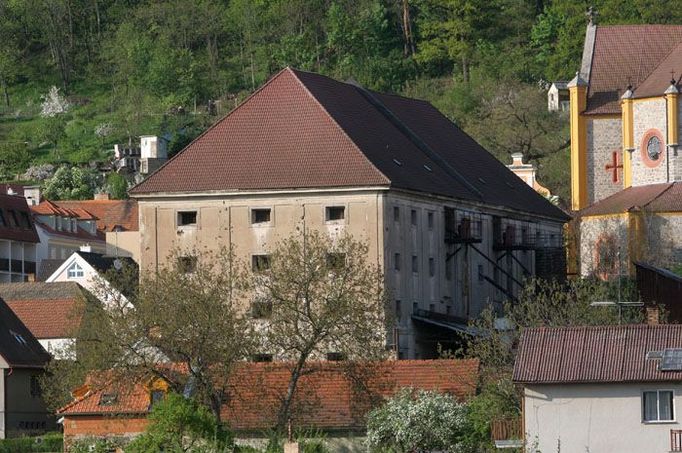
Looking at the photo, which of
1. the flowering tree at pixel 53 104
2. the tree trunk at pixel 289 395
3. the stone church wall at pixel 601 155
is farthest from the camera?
the flowering tree at pixel 53 104

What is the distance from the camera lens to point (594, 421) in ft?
220

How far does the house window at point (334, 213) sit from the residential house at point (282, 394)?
1290cm

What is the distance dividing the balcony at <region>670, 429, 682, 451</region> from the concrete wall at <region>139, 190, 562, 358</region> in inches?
907

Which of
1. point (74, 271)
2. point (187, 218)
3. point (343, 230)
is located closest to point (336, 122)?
point (343, 230)

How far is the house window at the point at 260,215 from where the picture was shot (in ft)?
303

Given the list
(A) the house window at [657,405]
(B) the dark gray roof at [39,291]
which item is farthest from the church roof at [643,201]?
(A) the house window at [657,405]

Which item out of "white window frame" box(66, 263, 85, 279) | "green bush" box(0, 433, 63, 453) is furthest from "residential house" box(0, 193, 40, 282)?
"green bush" box(0, 433, 63, 453)

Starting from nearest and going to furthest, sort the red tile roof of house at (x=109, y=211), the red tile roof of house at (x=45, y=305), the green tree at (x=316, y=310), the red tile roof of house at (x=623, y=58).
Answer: the green tree at (x=316, y=310)
the red tile roof of house at (x=45, y=305)
the red tile roof of house at (x=623, y=58)
the red tile roof of house at (x=109, y=211)

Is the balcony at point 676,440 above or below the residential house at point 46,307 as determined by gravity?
below

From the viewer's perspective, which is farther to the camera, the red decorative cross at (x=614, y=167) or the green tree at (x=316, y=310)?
the red decorative cross at (x=614, y=167)

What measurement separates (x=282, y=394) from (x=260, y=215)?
16035 millimetres

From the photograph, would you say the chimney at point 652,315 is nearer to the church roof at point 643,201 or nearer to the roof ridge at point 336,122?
the roof ridge at point 336,122

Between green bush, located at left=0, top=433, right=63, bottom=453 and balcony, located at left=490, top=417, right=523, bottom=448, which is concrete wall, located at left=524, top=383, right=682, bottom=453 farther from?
green bush, located at left=0, top=433, right=63, bottom=453

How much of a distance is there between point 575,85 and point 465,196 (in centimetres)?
2173
